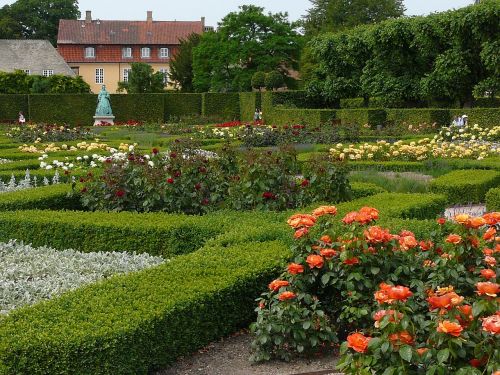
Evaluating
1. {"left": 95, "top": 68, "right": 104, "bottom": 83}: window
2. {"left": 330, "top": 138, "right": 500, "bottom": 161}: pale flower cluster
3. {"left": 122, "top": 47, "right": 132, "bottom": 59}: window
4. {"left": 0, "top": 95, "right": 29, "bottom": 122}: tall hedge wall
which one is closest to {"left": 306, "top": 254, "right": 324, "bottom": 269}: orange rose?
{"left": 330, "top": 138, "right": 500, "bottom": 161}: pale flower cluster

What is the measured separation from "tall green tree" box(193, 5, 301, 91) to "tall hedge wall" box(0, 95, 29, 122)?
14.7 meters

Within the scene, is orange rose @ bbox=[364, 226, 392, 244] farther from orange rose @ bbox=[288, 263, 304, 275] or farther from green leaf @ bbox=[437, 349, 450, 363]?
green leaf @ bbox=[437, 349, 450, 363]

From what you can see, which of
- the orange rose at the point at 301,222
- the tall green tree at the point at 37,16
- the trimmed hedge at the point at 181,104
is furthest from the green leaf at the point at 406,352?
the tall green tree at the point at 37,16

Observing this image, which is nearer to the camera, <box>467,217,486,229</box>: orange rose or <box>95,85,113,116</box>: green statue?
<box>467,217,486,229</box>: orange rose

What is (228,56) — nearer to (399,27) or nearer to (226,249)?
(399,27)

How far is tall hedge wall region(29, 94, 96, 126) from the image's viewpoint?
36.6m

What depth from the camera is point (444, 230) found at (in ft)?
17.7

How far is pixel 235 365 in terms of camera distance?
491cm

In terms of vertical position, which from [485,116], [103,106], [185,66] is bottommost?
[103,106]

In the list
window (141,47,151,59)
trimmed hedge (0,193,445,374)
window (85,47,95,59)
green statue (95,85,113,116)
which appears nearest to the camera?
trimmed hedge (0,193,445,374)

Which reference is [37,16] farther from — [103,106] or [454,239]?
[454,239]

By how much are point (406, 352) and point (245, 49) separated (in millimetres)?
45522

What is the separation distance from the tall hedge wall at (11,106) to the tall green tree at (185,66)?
19650 mm

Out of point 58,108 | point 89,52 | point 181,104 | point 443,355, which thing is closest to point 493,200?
point 443,355
